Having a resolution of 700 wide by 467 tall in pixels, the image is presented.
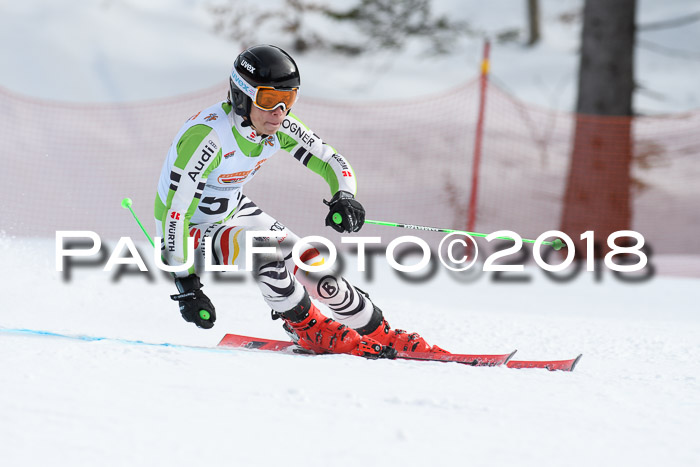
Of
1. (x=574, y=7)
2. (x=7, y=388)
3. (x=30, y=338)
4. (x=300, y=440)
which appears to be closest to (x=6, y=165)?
(x=30, y=338)

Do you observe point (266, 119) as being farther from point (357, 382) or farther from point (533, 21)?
point (533, 21)

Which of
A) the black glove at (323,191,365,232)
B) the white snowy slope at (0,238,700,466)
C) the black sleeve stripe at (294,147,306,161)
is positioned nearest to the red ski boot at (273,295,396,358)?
the white snowy slope at (0,238,700,466)

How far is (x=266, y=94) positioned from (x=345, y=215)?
712 mm

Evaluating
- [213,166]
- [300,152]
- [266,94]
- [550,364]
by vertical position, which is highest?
[266,94]

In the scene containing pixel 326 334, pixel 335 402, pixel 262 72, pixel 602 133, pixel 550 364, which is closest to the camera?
pixel 335 402

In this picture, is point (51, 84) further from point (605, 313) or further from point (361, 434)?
point (361, 434)

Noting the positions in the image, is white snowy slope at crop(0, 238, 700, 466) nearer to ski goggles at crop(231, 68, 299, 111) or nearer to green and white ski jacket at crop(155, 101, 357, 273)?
green and white ski jacket at crop(155, 101, 357, 273)

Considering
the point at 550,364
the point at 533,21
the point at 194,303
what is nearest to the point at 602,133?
the point at 550,364

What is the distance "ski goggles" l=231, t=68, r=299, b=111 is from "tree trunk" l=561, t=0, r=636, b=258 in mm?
6889

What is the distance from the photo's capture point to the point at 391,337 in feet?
12.6

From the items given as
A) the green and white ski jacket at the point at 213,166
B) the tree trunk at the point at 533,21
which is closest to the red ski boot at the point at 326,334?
the green and white ski jacket at the point at 213,166

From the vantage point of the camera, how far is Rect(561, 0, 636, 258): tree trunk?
9594 millimetres

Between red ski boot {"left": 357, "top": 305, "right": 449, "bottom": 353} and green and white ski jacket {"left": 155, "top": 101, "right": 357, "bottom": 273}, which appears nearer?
green and white ski jacket {"left": 155, "top": 101, "right": 357, "bottom": 273}

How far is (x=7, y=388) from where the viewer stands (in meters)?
2.48
